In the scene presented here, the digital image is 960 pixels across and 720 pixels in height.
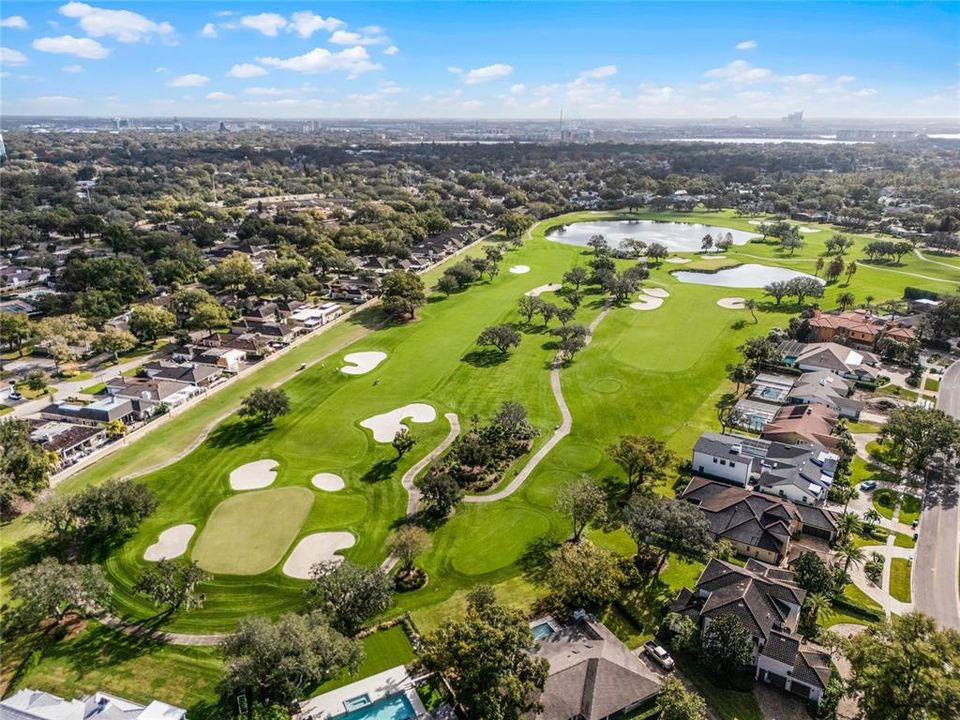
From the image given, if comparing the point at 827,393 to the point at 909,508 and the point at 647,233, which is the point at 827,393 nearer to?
the point at 909,508

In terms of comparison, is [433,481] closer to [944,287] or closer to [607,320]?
[607,320]

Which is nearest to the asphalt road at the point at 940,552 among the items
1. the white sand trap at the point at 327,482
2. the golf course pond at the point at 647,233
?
the white sand trap at the point at 327,482

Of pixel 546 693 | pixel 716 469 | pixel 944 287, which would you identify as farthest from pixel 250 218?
pixel 944 287

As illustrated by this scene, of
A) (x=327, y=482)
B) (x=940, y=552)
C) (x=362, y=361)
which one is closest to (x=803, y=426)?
(x=940, y=552)

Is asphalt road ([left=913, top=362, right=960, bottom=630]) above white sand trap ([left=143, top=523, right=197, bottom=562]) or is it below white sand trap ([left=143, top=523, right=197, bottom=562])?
above

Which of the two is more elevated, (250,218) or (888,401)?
(250,218)

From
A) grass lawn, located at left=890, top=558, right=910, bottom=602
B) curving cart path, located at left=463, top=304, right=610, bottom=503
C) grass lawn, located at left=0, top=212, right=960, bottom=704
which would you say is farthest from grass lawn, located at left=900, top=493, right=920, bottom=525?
curving cart path, located at left=463, top=304, right=610, bottom=503

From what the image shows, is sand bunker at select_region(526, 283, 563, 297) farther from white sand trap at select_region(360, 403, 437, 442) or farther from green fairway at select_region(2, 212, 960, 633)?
white sand trap at select_region(360, 403, 437, 442)
